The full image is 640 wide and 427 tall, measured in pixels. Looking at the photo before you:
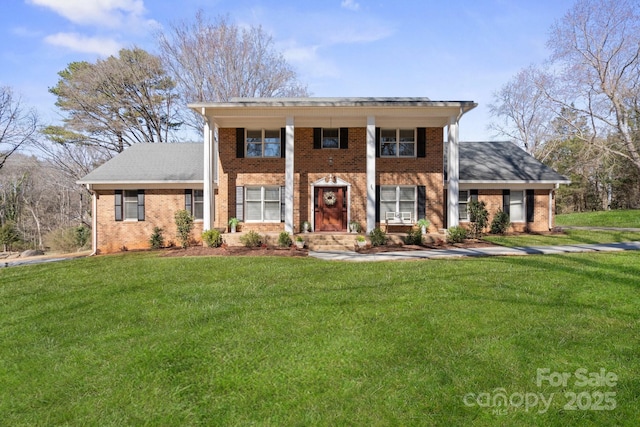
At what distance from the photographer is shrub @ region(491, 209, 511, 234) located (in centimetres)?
1508

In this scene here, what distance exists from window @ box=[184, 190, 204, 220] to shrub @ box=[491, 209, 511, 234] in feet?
40.7

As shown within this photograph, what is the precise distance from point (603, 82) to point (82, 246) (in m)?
30.6

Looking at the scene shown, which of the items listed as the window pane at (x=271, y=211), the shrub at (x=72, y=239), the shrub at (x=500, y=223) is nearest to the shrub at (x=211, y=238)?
the window pane at (x=271, y=211)

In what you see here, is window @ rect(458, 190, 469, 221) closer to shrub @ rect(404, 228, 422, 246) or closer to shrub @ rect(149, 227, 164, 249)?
shrub @ rect(404, 228, 422, 246)

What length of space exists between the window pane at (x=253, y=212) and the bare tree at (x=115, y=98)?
13307 mm

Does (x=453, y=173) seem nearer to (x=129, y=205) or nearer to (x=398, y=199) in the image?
(x=398, y=199)

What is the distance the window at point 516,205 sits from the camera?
16.1m

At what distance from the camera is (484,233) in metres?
15.1

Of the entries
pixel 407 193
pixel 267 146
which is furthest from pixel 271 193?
pixel 407 193

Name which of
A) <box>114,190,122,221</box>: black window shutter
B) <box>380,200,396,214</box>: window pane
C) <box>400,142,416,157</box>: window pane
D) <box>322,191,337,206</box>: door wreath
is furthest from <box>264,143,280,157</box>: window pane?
<box>114,190,122,221</box>: black window shutter

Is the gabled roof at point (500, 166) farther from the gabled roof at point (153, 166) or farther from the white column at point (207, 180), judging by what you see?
the gabled roof at point (153, 166)

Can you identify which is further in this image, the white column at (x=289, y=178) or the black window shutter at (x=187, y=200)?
the black window shutter at (x=187, y=200)

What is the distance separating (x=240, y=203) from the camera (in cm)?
1471

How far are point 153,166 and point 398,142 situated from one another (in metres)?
10.8
